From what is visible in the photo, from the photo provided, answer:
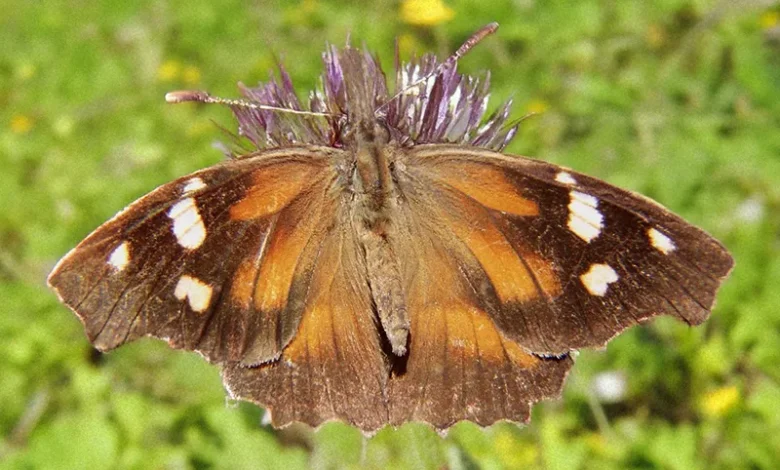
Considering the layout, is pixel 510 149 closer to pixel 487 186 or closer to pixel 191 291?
pixel 487 186

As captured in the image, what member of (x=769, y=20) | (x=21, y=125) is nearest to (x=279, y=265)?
(x=769, y=20)

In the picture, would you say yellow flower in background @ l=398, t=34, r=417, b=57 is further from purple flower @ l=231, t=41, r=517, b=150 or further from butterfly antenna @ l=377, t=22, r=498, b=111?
butterfly antenna @ l=377, t=22, r=498, b=111

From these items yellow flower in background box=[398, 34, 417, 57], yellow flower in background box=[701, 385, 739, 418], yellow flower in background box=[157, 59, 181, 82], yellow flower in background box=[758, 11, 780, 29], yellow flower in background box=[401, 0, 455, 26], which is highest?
yellow flower in background box=[401, 0, 455, 26]

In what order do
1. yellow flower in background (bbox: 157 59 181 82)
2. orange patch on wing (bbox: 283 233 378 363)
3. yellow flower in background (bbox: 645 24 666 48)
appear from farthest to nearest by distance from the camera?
1. yellow flower in background (bbox: 157 59 181 82)
2. yellow flower in background (bbox: 645 24 666 48)
3. orange patch on wing (bbox: 283 233 378 363)

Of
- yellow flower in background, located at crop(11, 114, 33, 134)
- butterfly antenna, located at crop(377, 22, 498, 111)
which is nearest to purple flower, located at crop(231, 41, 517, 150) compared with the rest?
butterfly antenna, located at crop(377, 22, 498, 111)

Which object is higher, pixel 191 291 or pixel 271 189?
pixel 271 189

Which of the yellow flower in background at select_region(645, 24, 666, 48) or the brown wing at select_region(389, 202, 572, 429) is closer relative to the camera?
the brown wing at select_region(389, 202, 572, 429)
